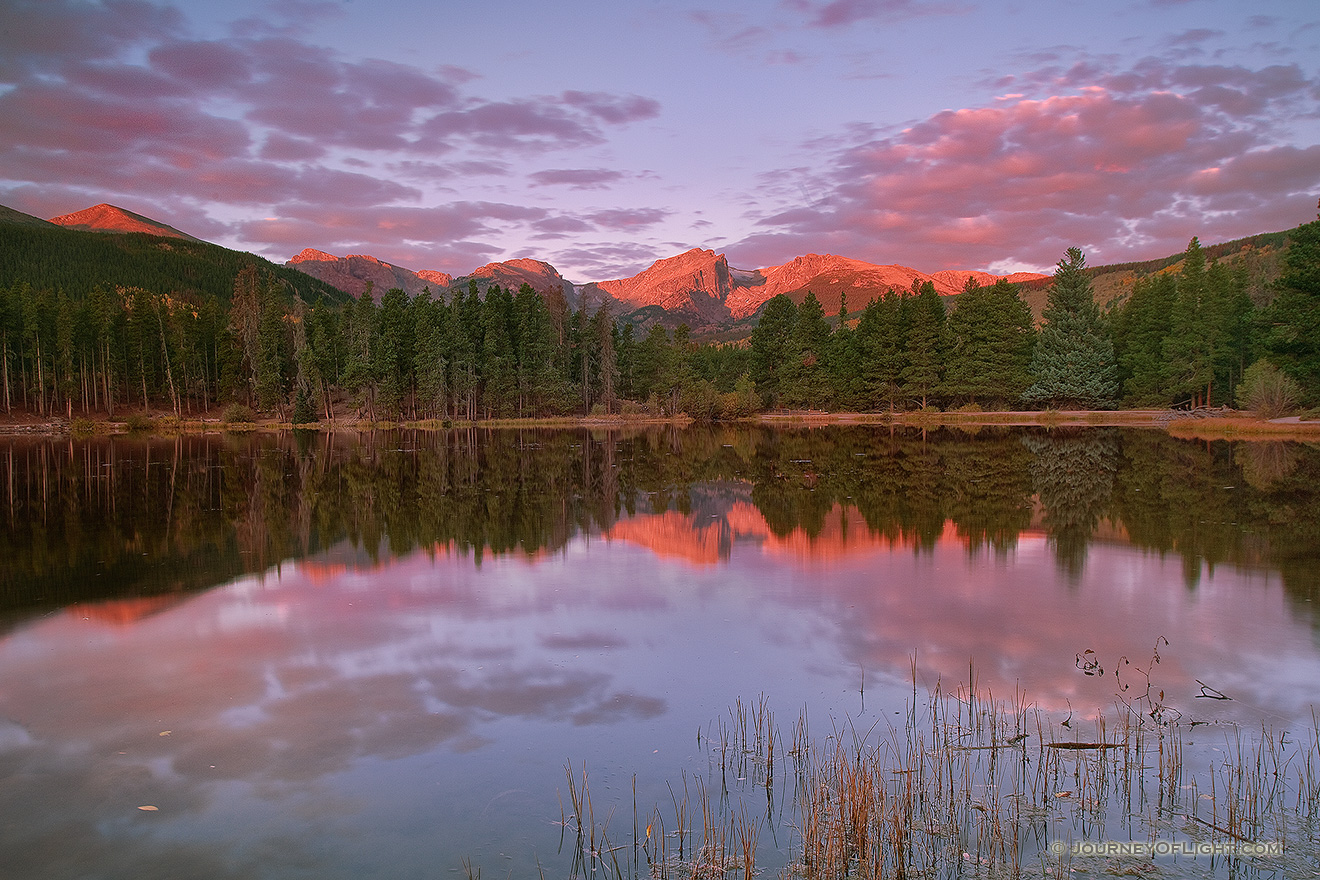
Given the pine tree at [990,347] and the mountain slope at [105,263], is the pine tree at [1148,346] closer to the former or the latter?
the pine tree at [990,347]

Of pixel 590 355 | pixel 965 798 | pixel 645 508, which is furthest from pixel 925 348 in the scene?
pixel 965 798

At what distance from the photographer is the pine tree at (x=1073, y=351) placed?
65.1 meters

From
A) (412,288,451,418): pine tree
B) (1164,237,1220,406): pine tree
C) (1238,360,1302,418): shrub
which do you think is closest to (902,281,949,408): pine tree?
(1164,237,1220,406): pine tree

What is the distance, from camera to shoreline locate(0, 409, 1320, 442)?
43.7 metres

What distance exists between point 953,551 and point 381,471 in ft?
77.3

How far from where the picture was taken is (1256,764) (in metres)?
5.70

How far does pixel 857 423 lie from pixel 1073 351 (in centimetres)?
1885

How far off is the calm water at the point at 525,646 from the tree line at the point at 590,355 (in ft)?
165

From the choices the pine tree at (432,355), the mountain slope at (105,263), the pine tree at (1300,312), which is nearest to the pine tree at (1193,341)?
the pine tree at (1300,312)

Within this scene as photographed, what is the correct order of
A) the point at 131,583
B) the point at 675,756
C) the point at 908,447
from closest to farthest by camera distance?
the point at 675,756
the point at 131,583
the point at 908,447

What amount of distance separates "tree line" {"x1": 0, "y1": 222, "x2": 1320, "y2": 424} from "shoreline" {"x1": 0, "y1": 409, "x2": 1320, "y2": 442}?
1.96 meters

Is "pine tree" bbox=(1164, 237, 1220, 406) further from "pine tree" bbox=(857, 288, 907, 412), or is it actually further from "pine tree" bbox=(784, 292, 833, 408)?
"pine tree" bbox=(784, 292, 833, 408)

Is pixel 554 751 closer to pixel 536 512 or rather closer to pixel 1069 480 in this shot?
pixel 536 512

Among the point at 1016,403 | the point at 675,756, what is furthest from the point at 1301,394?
the point at 675,756
